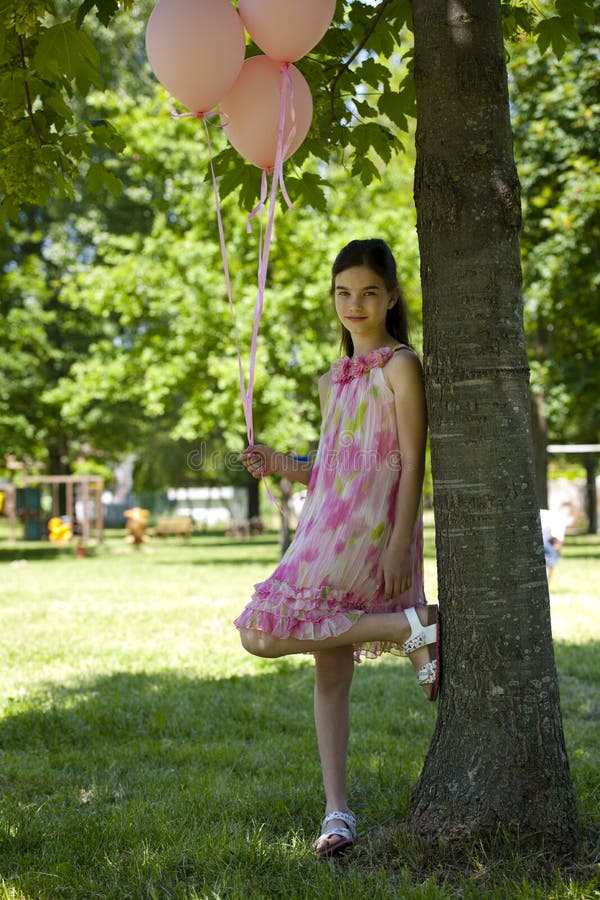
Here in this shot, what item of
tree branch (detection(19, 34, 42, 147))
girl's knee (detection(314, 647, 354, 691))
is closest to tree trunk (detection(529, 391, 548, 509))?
tree branch (detection(19, 34, 42, 147))

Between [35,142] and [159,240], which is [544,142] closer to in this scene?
[159,240]

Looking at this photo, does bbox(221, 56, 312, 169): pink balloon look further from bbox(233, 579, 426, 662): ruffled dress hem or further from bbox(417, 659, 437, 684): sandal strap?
bbox(417, 659, 437, 684): sandal strap

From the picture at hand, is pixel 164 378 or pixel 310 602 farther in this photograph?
pixel 164 378

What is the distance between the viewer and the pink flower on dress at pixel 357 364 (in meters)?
3.12

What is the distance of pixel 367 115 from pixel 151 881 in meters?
3.20

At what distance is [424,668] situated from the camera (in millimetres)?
2855

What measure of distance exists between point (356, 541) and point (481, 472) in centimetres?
50

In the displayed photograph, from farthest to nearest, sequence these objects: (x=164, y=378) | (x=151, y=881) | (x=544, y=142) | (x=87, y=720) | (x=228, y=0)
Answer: (x=164, y=378), (x=544, y=142), (x=87, y=720), (x=228, y=0), (x=151, y=881)

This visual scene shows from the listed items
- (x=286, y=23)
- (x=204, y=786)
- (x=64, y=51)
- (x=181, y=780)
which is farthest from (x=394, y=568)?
(x=64, y=51)

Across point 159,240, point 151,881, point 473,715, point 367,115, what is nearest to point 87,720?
point 151,881

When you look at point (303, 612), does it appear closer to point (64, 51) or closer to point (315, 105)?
point (64, 51)

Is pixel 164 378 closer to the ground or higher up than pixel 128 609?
higher up

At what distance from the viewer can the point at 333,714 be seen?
3092 mm

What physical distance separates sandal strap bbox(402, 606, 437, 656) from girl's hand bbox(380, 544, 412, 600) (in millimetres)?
99
